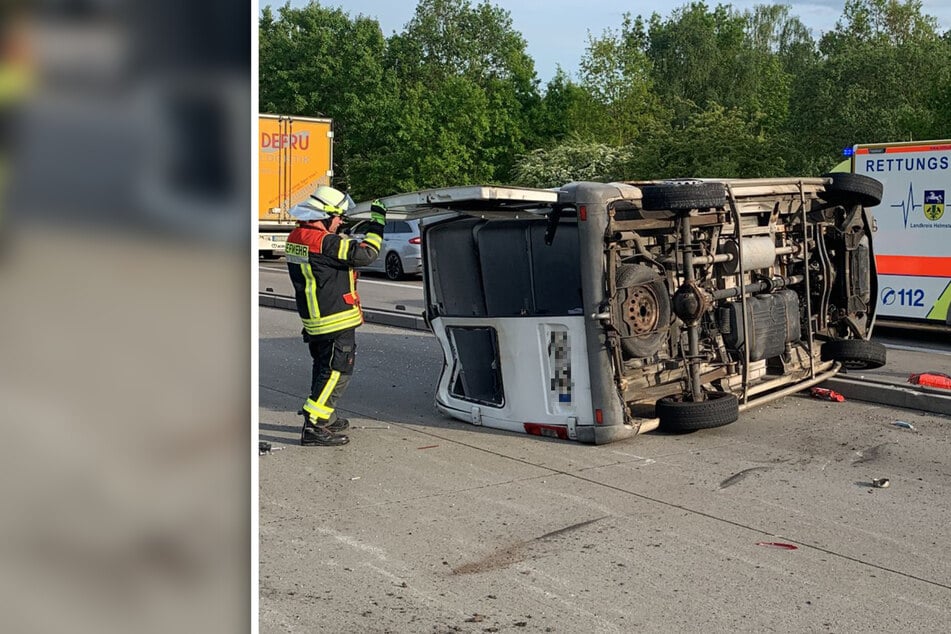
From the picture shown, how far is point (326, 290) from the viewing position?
7.50 meters

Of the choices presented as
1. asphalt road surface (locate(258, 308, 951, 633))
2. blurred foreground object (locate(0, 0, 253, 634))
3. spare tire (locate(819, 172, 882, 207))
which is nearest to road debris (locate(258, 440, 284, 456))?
asphalt road surface (locate(258, 308, 951, 633))

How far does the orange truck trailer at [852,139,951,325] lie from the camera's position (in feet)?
43.0

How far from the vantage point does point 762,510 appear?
19.6 feet

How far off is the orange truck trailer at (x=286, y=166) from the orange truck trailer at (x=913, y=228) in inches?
737

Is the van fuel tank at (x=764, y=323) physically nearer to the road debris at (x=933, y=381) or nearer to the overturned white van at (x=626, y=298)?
the overturned white van at (x=626, y=298)

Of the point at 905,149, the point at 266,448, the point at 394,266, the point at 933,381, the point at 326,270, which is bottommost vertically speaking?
the point at 266,448

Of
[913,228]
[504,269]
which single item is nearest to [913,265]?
[913,228]

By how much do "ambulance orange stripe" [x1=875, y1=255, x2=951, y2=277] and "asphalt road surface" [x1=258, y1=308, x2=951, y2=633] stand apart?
16.9ft

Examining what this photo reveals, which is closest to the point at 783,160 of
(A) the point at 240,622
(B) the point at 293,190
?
(B) the point at 293,190

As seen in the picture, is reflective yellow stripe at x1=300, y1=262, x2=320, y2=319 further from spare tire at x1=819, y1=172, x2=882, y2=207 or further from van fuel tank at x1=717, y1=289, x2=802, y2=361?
spare tire at x1=819, y1=172, x2=882, y2=207

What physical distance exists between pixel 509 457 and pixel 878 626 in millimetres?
3234

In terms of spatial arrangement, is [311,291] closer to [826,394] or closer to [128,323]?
[826,394]

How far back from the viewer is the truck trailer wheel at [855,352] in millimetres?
8938

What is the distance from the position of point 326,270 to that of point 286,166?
2331 centimetres
